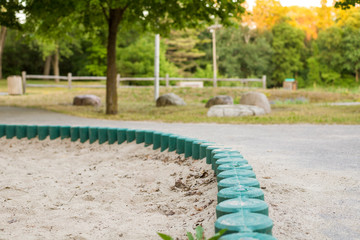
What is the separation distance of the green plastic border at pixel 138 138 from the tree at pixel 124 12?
493 cm

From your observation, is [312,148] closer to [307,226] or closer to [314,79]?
[307,226]

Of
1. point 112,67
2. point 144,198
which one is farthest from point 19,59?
point 144,198

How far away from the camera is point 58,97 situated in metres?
21.7

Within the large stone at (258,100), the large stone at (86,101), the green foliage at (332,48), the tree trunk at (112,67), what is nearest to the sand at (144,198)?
the tree trunk at (112,67)

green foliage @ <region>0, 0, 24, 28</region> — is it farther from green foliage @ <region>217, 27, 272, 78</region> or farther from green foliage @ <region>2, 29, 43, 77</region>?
green foliage @ <region>2, 29, 43, 77</region>

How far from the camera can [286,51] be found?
4559cm

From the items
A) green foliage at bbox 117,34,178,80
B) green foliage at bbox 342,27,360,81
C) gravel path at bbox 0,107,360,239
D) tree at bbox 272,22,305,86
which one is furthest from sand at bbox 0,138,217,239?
tree at bbox 272,22,305,86

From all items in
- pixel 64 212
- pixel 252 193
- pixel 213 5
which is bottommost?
pixel 64 212

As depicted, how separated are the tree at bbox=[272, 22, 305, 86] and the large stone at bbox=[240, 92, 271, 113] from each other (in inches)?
1242

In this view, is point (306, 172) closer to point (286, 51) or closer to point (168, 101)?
point (168, 101)

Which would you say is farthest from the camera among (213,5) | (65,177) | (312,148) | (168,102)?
(168,102)

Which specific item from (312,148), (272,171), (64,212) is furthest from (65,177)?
(312,148)

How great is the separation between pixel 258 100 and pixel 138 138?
833 cm

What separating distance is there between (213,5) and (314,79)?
34.3 m
